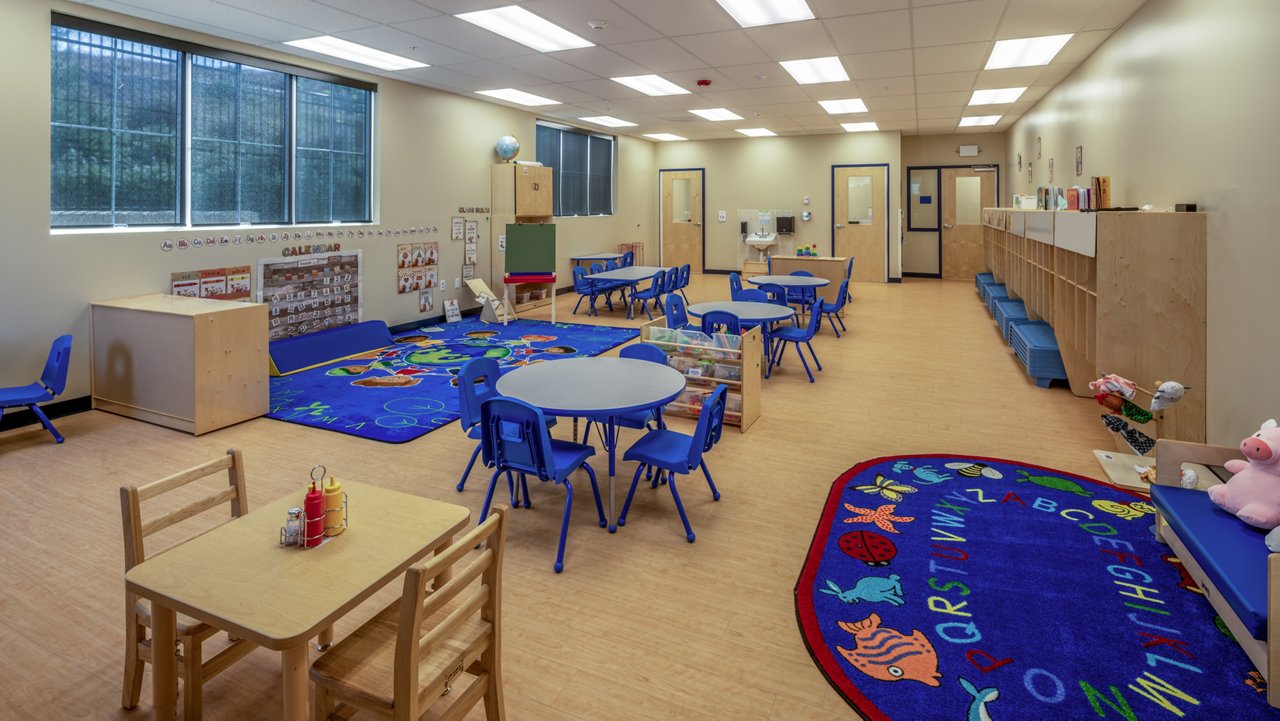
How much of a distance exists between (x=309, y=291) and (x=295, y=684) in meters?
6.81

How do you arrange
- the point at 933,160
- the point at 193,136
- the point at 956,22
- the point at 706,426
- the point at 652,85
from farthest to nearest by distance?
the point at 933,160
the point at 652,85
the point at 193,136
the point at 956,22
the point at 706,426

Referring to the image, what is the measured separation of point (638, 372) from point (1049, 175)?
8189 mm

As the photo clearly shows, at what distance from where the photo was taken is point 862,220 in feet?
49.1

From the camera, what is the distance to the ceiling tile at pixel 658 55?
6.83 metres

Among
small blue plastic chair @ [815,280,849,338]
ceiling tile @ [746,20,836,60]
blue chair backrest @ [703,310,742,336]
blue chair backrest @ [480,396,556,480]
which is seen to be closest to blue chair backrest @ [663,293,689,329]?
blue chair backrest @ [703,310,742,336]

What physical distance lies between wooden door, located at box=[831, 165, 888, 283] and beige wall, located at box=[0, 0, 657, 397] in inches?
335

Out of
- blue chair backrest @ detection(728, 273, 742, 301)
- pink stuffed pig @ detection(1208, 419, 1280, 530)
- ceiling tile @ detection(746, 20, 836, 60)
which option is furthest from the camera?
blue chair backrest @ detection(728, 273, 742, 301)

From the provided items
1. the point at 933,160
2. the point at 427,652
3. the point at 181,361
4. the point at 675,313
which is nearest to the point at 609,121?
the point at 675,313

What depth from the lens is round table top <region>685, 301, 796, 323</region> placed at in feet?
21.2

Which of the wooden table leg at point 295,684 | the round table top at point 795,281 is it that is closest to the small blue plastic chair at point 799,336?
the round table top at point 795,281

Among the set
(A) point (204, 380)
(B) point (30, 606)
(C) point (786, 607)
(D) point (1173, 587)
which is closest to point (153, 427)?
(A) point (204, 380)

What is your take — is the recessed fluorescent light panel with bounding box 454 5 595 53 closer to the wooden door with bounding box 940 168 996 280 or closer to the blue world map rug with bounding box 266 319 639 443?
the blue world map rug with bounding box 266 319 639 443

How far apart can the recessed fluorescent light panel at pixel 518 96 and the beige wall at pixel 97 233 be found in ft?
1.68

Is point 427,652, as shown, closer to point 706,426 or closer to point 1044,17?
point 706,426
